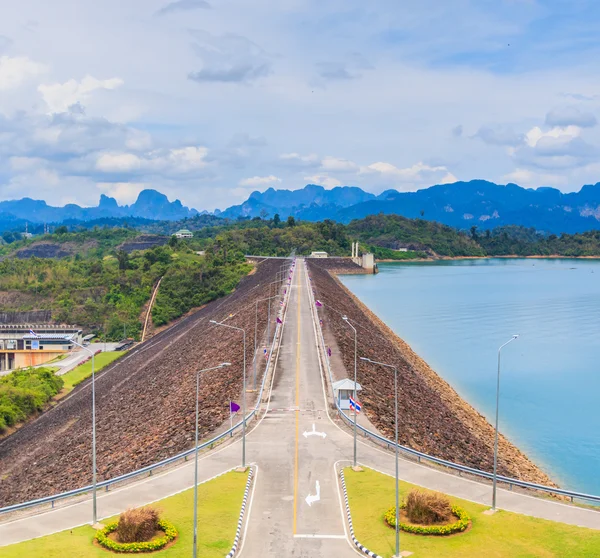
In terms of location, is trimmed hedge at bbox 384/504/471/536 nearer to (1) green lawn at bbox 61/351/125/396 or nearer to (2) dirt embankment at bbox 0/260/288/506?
(2) dirt embankment at bbox 0/260/288/506

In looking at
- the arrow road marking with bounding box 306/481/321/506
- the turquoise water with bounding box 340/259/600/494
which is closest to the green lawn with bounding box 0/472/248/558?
the arrow road marking with bounding box 306/481/321/506

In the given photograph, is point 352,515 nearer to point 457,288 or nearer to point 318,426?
point 318,426

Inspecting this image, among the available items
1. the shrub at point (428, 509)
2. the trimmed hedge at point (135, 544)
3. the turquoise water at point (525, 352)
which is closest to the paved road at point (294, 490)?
the trimmed hedge at point (135, 544)

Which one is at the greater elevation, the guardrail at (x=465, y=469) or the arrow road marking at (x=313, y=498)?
the guardrail at (x=465, y=469)

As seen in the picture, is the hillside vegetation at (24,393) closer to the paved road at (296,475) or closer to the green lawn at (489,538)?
the paved road at (296,475)

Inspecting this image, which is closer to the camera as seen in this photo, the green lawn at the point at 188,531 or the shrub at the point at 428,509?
the green lawn at the point at 188,531

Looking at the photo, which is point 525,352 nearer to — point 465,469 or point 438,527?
point 465,469
